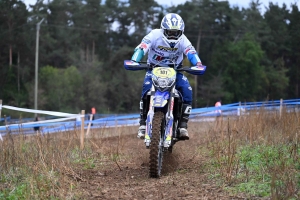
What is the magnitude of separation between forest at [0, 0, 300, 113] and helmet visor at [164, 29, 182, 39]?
1490 inches

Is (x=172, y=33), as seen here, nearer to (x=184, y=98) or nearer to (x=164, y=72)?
(x=164, y=72)

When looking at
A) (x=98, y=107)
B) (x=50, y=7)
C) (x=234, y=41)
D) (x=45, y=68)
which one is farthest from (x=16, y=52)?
(x=234, y=41)

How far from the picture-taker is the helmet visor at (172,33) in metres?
6.68

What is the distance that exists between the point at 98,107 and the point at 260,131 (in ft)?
136

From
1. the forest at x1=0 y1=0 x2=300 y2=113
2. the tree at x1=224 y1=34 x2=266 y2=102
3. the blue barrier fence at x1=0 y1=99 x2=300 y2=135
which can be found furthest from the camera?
A: the tree at x1=224 y1=34 x2=266 y2=102

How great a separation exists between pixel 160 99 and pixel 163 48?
1162 millimetres

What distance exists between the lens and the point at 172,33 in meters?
6.72

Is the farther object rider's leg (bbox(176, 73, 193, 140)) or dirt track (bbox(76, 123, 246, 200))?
rider's leg (bbox(176, 73, 193, 140))

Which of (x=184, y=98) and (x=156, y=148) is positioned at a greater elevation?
(x=184, y=98)

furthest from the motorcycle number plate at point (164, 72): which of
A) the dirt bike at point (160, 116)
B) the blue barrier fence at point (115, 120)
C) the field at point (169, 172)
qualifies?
the blue barrier fence at point (115, 120)

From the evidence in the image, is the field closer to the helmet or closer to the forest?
the helmet

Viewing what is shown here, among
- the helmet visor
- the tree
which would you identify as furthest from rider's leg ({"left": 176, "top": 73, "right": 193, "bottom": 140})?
the tree

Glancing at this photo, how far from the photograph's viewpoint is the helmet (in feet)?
21.7

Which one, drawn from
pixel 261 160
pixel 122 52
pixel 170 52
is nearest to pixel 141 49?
pixel 170 52
